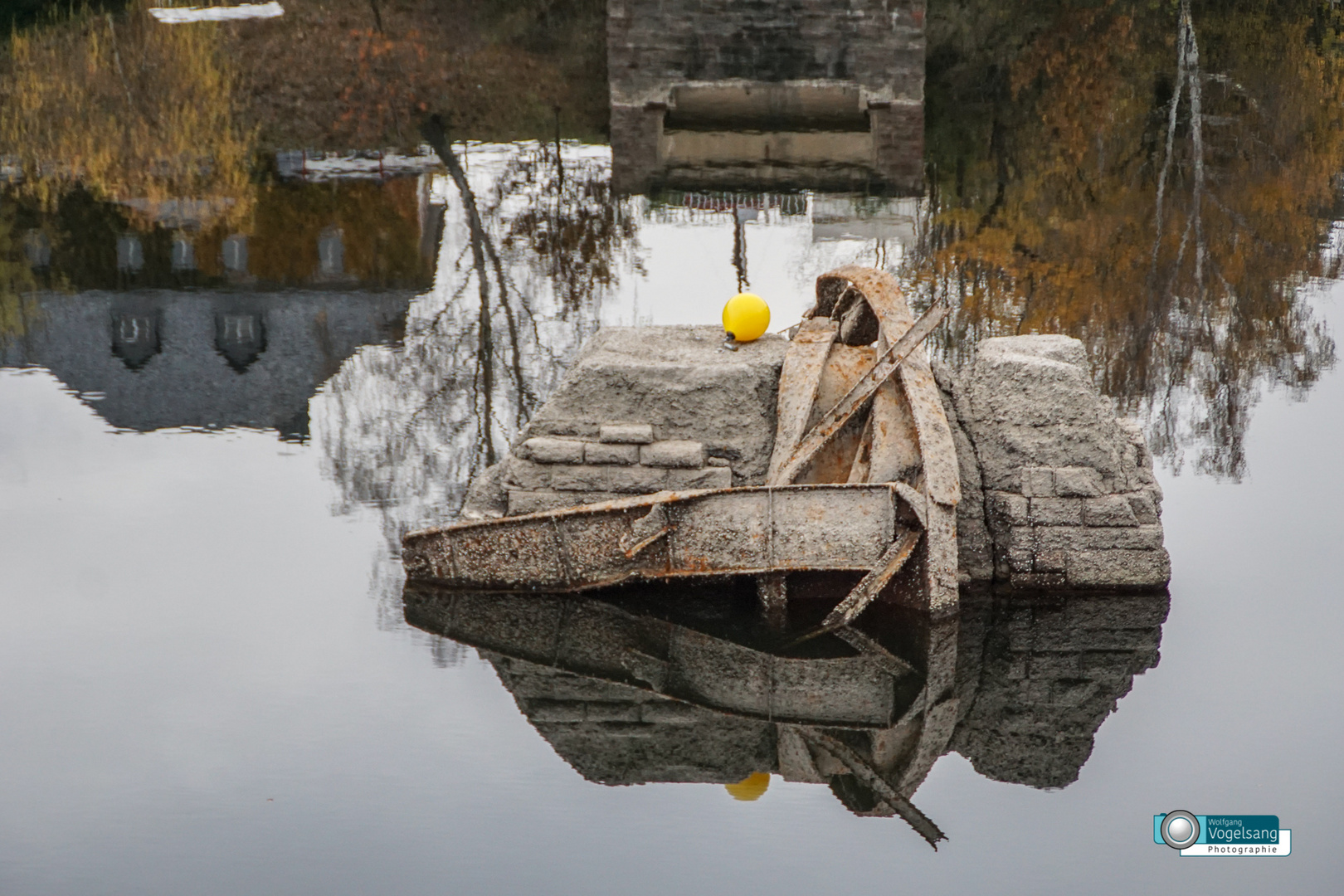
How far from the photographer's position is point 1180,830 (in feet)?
22.7

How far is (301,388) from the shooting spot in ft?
45.4

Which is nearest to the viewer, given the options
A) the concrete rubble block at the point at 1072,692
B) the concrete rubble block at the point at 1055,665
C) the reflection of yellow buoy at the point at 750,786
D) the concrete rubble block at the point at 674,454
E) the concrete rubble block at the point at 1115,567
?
the reflection of yellow buoy at the point at 750,786

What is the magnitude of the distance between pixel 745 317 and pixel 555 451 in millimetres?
1502

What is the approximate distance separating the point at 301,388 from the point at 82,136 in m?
11.1

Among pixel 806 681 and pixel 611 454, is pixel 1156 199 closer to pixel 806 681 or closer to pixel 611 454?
pixel 611 454

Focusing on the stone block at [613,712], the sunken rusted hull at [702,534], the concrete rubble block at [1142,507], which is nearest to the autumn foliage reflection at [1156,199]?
the concrete rubble block at [1142,507]

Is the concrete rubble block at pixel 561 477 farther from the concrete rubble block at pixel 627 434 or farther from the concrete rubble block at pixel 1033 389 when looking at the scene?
the concrete rubble block at pixel 1033 389

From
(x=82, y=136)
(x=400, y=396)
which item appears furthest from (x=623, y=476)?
(x=82, y=136)

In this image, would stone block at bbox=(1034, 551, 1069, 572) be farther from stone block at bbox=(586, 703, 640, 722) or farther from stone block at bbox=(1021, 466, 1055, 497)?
stone block at bbox=(586, 703, 640, 722)

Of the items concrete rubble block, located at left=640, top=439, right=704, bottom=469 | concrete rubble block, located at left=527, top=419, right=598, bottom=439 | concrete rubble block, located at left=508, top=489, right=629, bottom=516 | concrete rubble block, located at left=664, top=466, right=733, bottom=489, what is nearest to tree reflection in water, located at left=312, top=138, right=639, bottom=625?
concrete rubble block, located at left=508, top=489, right=629, bottom=516

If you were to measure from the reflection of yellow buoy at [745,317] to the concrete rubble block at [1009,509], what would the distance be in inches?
73.9

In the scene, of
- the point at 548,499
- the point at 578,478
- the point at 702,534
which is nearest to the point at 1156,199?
the point at 578,478

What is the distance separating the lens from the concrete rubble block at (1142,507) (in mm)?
9094

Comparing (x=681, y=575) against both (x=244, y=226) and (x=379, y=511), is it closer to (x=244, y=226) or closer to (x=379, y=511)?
(x=379, y=511)
